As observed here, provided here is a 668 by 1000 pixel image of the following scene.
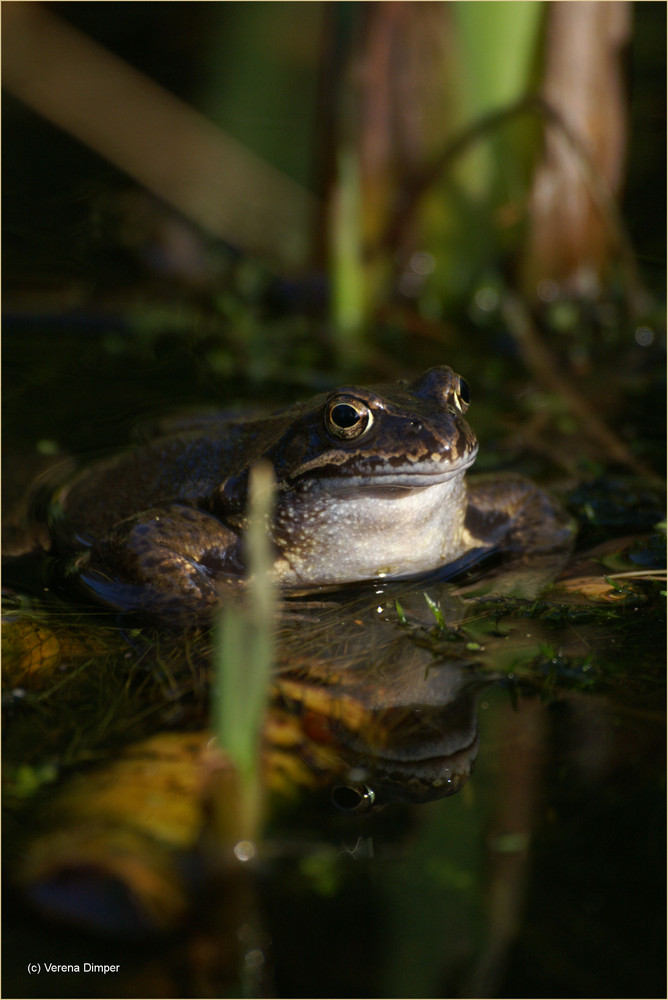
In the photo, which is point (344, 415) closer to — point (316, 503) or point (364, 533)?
point (316, 503)

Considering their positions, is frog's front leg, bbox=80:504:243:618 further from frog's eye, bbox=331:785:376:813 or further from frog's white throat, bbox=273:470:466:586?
frog's eye, bbox=331:785:376:813

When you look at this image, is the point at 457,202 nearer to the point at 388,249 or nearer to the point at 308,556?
the point at 388,249

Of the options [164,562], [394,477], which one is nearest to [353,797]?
[394,477]

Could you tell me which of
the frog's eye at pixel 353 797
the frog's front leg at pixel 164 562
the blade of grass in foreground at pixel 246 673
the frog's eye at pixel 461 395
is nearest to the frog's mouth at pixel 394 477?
the frog's eye at pixel 461 395

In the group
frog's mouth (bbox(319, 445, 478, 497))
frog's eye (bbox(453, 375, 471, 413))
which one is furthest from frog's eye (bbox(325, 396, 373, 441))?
frog's eye (bbox(453, 375, 471, 413))

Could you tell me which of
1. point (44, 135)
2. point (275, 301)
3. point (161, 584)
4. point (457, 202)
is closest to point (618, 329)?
point (457, 202)

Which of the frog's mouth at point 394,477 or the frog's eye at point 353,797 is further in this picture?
the frog's mouth at point 394,477

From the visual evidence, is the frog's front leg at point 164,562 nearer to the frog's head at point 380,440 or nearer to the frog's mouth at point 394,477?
the frog's head at point 380,440
